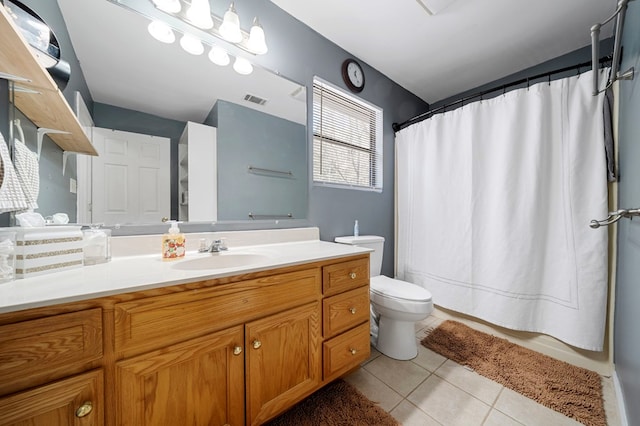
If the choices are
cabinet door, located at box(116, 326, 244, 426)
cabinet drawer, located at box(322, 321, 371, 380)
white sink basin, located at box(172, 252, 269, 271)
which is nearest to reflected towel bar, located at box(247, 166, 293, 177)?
white sink basin, located at box(172, 252, 269, 271)

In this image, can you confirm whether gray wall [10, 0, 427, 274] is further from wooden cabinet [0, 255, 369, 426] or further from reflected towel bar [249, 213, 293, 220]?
wooden cabinet [0, 255, 369, 426]

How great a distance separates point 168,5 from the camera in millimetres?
1103

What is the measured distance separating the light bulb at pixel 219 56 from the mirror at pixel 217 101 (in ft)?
0.08

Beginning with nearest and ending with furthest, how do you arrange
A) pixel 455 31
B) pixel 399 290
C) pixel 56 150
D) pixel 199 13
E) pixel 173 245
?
pixel 56 150, pixel 173 245, pixel 199 13, pixel 399 290, pixel 455 31

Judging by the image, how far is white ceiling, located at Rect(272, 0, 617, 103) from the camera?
4.82 ft

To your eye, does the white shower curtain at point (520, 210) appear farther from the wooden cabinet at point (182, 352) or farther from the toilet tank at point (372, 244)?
the wooden cabinet at point (182, 352)

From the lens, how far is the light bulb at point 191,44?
1.18m

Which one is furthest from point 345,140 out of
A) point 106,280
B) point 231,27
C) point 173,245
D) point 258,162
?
point 106,280

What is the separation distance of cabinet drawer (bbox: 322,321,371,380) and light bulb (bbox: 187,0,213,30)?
5.68 feet

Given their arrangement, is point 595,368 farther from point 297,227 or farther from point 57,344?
point 57,344

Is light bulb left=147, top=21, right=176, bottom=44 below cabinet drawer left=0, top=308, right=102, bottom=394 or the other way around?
the other way around

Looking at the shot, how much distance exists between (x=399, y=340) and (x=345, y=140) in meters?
1.59

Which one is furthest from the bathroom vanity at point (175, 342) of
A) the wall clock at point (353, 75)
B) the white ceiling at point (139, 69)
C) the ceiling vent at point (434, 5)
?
the ceiling vent at point (434, 5)

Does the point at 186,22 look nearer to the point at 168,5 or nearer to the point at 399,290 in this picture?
the point at 168,5
